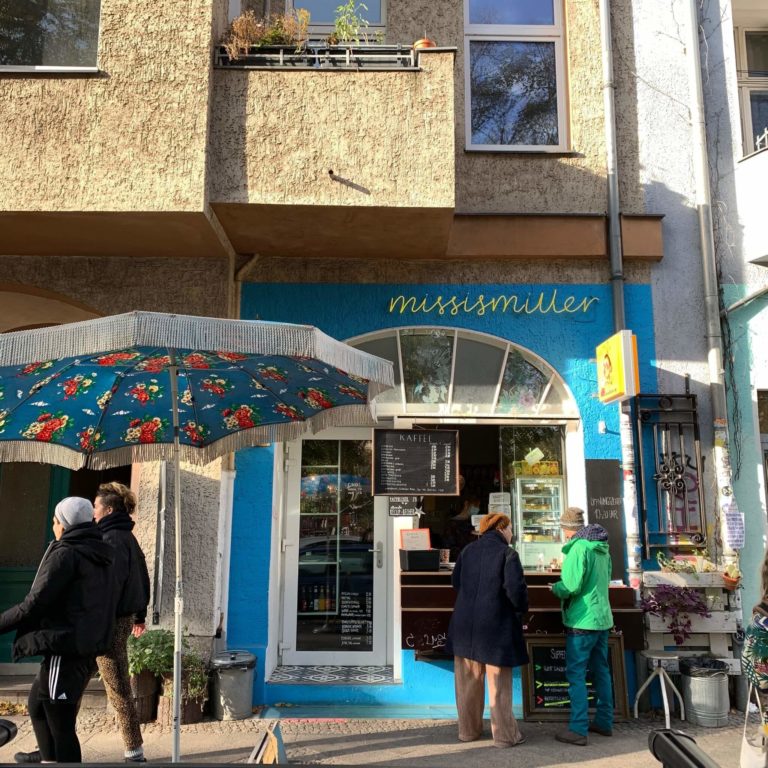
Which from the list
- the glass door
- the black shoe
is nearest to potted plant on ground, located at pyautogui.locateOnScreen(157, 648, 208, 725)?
the glass door

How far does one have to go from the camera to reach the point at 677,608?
6262mm

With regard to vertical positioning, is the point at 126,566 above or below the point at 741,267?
below

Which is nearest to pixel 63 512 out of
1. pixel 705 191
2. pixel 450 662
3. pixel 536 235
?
pixel 450 662

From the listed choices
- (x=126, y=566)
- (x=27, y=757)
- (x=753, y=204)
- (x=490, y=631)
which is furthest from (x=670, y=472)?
(x=27, y=757)

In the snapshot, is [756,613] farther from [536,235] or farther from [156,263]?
[156,263]

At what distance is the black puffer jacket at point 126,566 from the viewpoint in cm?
472

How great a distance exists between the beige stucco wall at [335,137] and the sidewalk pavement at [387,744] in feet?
13.3

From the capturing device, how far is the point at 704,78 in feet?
24.5

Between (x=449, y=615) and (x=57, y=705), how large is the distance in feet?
10.5

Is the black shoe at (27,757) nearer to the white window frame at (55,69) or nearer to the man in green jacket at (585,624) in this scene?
the man in green jacket at (585,624)

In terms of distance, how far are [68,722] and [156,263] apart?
4.09 metres

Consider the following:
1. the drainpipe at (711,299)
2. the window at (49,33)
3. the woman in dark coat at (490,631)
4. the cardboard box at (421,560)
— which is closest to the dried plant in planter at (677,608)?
the drainpipe at (711,299)

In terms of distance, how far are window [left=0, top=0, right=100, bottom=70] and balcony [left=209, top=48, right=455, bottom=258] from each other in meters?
1.13

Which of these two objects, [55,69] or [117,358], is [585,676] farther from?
[55,69]
